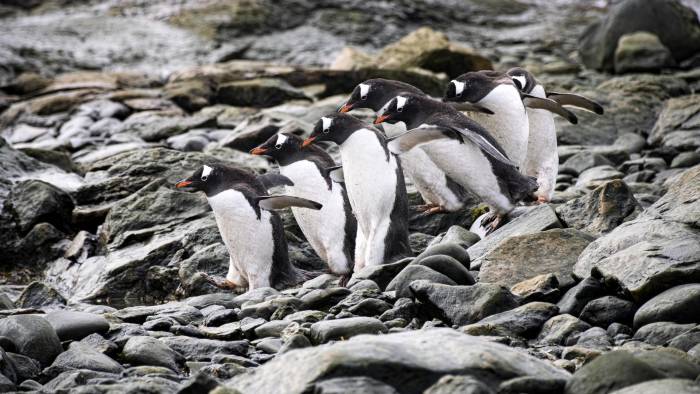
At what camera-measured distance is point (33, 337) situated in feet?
14.3

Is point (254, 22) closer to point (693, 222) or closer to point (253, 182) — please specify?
point (253, 182)

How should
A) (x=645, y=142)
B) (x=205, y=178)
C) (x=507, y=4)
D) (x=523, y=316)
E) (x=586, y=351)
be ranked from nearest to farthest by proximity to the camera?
(x=586, y=351), (x=523, y=316), (x=205, y=178), (x=645, y=142), (x=507, y=4)

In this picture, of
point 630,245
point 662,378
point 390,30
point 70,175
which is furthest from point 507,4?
point 662,378

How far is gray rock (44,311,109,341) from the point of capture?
15.3 ft

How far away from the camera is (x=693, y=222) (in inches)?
193

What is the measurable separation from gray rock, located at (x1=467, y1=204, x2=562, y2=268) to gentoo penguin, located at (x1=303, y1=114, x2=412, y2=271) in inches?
21.0

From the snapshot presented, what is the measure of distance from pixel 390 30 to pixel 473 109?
12854mm

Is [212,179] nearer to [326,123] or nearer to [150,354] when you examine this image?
[326,123]

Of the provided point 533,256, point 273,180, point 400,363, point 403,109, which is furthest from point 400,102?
point 400,363

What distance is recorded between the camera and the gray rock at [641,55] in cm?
1340

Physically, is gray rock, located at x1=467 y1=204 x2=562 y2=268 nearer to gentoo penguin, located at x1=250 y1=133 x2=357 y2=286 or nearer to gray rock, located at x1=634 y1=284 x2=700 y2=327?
gentoo penguin, located at x1=250 y1=133 x2=357 y2=286

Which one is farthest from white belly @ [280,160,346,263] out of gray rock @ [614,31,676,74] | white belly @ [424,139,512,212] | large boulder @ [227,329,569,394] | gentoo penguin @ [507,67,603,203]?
gray rock @ [614,31,676,74]

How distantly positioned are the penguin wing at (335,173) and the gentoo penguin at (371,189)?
0.23m

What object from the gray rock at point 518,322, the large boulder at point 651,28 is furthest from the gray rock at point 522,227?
the large boulder at point 651,28
